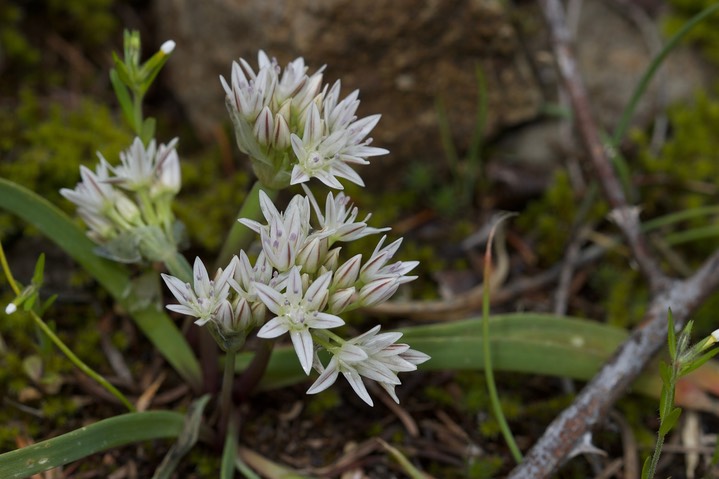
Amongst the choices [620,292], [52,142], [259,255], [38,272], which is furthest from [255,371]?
[620,292]

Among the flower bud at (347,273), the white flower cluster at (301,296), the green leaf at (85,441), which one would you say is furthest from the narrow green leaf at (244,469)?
the flower bud at (347,273)

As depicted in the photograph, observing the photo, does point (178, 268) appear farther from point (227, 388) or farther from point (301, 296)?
point (301, 296)

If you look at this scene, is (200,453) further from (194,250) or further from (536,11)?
(536,11)

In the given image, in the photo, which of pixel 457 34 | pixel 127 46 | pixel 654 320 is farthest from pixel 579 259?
pixel 127 46

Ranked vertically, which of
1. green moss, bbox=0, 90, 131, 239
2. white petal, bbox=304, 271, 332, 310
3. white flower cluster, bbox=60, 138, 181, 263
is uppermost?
green moss, bbox=0, 90, 131, 239

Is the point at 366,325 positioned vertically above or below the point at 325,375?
above

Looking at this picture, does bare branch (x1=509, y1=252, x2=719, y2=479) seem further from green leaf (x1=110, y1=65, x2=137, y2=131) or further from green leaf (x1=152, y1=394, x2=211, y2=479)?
green leaf (x1=110, y1=65, x2=137, y2=131)

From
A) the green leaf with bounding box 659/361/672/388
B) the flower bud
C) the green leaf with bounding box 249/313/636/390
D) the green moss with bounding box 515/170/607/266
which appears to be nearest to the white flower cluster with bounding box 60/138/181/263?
the green leaf with bounding box 249/313/636/390
